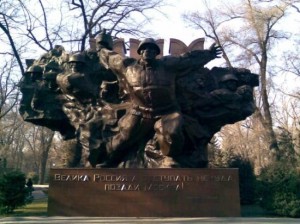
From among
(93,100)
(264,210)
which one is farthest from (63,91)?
(264,210)

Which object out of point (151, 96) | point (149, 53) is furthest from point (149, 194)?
point (149, 53)

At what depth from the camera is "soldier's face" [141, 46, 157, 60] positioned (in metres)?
11.1

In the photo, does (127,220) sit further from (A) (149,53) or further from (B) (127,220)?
(A) (149,53)

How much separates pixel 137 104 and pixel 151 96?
0.62 metres

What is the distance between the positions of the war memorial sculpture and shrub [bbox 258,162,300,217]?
2.18m

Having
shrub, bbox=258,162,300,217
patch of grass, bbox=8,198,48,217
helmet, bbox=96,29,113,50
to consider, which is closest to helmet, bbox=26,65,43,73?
helmet, bbox=96,29,113,50

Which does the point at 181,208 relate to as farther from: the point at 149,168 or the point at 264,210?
the point at 264,210

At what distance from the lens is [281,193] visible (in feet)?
41.2

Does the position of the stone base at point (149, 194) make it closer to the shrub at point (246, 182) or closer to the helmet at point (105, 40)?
the helmet at point (105, 40)

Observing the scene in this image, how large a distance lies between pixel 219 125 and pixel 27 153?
50694mm

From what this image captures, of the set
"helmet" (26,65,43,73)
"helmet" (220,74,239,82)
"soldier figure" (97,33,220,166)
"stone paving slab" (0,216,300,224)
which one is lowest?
"stone paving slab" (0,216,300,224)

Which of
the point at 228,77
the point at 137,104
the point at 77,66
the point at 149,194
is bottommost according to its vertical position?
the point at 149,194

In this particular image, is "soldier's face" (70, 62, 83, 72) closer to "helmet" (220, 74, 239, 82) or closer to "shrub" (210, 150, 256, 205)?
"helmet" (220, 74, 239, 82)

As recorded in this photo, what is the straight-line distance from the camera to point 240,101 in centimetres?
1273
